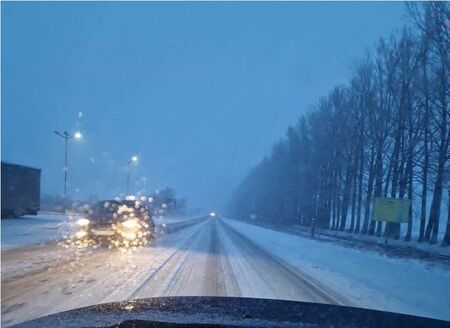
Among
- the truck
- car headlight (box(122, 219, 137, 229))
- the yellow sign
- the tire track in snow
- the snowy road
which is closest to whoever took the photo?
the snowy road

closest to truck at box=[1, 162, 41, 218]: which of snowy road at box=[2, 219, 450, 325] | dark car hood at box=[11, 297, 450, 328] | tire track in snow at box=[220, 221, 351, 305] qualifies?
snowy road at box=[2, 219, 450, 325]

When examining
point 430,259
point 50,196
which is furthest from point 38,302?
point 50,196

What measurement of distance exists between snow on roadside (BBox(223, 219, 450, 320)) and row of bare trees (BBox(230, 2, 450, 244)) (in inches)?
420

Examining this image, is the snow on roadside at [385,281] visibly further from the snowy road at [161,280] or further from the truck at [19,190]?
the truck at [19,190]

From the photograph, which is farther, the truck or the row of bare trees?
the truck

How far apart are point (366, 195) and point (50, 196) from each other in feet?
212

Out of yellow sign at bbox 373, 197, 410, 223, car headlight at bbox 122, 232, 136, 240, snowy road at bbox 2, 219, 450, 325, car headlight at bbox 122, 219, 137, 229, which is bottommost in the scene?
snowy road at bbox 2, 219, 450, 325

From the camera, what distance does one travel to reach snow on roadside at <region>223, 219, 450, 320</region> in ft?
42.1

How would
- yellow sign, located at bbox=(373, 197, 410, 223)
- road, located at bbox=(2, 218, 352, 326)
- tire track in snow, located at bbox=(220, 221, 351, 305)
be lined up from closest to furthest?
road, located at bbox=(2, 218, 352, 326), tire track in snow, located at bbox=(220, 221, 351, 305), yellow sign, located at bbox=(373, 197, 410, 223)

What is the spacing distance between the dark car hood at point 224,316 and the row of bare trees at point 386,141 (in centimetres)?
2594

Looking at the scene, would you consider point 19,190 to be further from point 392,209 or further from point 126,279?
point 126,279

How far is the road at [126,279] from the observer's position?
11242 millimetres

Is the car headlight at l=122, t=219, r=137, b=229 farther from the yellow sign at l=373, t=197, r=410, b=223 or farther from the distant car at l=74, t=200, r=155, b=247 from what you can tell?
the yellow sign at l=373, t=197, r=410, b=223

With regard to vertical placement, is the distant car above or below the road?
above
